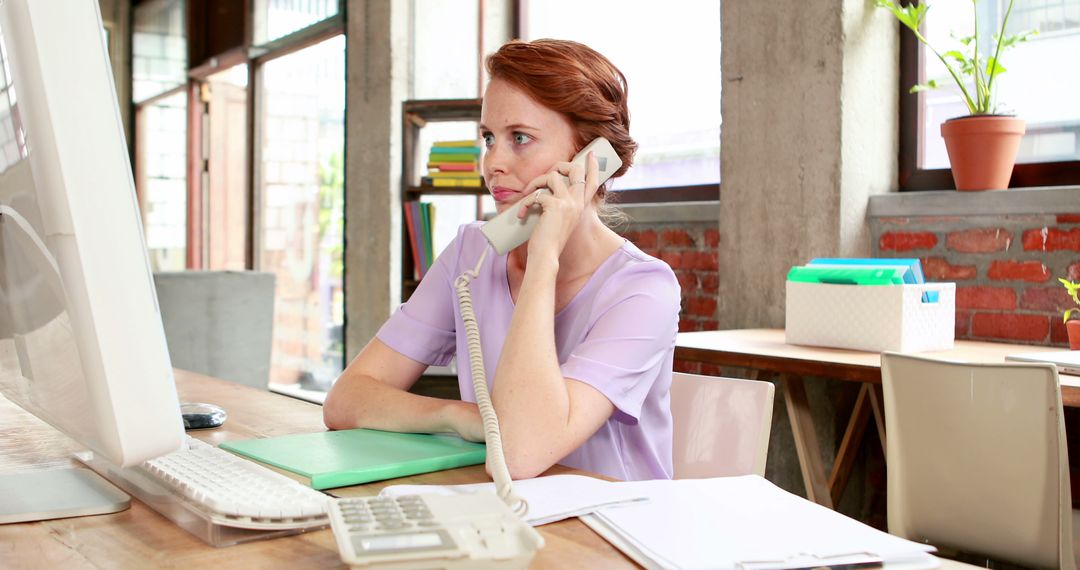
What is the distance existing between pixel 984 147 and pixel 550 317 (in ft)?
5.85

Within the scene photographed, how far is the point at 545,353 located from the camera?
50.2 inches

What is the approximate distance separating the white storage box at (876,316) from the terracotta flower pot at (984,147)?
1.49ft

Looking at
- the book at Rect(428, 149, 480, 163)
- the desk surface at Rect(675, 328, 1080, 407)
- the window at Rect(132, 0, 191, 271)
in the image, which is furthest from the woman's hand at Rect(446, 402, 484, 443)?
the window at Rect(132, 0, 191, 271)

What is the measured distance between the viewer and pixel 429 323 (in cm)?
165

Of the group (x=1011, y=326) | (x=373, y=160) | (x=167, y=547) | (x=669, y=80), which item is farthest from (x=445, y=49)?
(x=167, y=547)

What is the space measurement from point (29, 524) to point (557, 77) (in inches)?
38.2

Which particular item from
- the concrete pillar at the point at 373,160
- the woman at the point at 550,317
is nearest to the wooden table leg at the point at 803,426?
the woman at the point at 550,317

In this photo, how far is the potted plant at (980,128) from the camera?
258 cm

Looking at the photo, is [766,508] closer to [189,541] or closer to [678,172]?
[189,541]

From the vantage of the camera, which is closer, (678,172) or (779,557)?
(779,557)

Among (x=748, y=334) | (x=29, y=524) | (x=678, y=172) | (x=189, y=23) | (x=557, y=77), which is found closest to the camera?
(x=29, y=524)

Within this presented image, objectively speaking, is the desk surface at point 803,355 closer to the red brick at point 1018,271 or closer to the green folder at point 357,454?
the red brick at point 1018,271

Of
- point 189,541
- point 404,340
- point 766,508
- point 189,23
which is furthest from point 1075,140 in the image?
point 189,23

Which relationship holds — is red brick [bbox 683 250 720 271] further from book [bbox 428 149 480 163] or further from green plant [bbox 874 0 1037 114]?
book [bbox 428 149 480 163]
